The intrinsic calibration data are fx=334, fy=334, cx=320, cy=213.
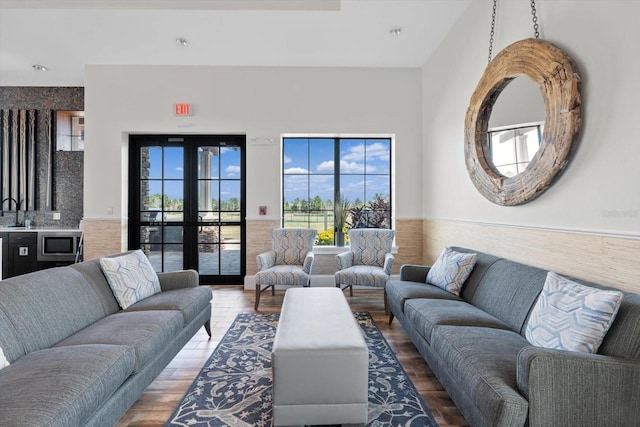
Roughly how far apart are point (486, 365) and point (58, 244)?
5806 mm

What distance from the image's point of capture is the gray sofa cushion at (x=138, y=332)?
6.17ft

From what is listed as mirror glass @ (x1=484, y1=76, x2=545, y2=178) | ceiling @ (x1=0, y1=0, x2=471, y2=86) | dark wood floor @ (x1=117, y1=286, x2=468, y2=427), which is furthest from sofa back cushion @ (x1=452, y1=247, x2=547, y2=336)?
ceiling @ (x1=0, y1=0, x2=471, y2=86)

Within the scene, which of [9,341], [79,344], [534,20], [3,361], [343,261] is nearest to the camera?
[3,361]

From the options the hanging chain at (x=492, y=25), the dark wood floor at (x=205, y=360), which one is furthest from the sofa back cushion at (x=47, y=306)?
the hanging chain at (x=492, y=25)

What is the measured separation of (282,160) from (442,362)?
3811 millimetres

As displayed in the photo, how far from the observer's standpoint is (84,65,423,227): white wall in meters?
4.87

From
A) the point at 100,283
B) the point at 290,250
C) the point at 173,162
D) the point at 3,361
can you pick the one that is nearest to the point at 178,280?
the point at 100,283

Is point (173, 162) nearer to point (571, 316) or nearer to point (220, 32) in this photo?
point (220, 32)

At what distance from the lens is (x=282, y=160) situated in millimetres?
5137

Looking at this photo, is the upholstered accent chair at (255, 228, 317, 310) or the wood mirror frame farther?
the upholstered accent chair at (255, 228, 317, 310)

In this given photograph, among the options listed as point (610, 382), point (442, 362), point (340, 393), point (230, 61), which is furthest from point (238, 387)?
point (230, 61)

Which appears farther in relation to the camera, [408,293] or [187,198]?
[187,198]

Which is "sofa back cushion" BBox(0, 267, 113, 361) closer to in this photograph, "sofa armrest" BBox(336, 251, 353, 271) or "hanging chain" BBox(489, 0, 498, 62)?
"sofa armrest" BBox(336, 251, 353, 271)

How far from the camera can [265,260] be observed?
4.12 meters
